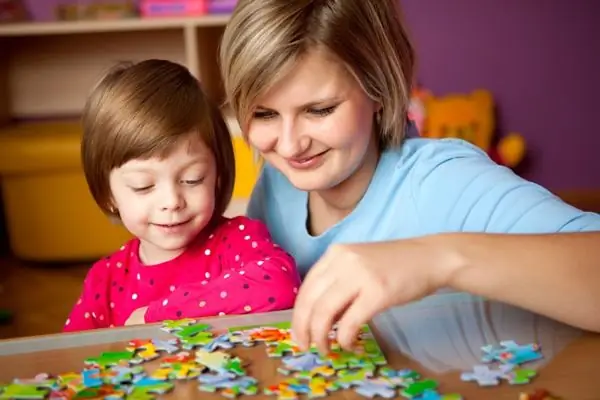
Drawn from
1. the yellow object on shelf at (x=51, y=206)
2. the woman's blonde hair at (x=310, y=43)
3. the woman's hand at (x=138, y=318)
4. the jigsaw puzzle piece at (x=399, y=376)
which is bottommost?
the yellow object on shelf at (x=51, y=206)

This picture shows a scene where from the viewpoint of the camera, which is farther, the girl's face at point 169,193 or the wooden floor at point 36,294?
the wooden floor at point 36,294

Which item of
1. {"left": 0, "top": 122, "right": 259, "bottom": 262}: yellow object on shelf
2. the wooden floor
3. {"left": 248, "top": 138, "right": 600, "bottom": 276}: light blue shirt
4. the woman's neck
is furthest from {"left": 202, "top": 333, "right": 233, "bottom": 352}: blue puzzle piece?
{"left": 0, "top": 122, "right": 259, "bottom": 262}: yellow object on shelf

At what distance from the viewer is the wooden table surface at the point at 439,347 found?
2.49 ft

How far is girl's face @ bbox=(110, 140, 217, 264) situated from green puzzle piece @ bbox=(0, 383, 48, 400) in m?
0.50

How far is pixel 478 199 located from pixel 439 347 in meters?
0.35

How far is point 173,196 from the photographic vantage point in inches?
49.4

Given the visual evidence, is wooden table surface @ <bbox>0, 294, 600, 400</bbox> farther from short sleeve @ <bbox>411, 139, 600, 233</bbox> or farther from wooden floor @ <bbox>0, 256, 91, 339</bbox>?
wooden floor @ <bbox>0, 256, 91, 339</bbox>

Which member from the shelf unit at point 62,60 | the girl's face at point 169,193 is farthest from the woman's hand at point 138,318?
the shelf unit at point 62,60

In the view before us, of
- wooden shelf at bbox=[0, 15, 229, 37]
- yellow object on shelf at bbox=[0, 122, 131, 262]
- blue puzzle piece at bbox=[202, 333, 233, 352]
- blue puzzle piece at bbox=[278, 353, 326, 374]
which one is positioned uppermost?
wooden shelf at bbox=[0, 15, 229, 37]

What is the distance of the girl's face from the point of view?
1.26 m

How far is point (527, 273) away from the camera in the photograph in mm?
867

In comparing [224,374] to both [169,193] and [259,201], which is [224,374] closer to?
[169,193]

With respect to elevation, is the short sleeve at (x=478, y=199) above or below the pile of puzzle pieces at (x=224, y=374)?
above

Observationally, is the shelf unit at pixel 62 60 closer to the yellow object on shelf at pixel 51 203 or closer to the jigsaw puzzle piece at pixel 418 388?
the yellow object on shelf at pixel 51 203
